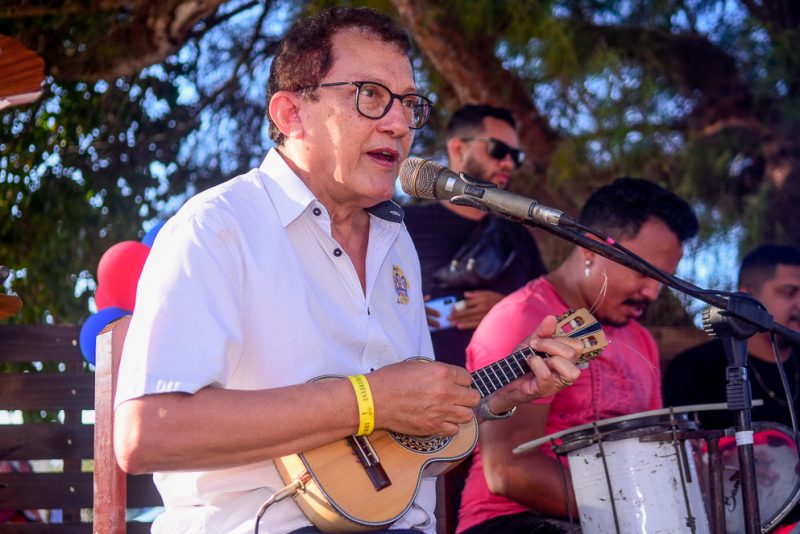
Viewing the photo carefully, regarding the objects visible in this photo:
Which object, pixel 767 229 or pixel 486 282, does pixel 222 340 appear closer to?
pixel 486 282

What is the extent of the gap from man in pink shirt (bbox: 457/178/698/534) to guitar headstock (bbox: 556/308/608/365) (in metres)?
0.56

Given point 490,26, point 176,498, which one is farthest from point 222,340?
point 490,26

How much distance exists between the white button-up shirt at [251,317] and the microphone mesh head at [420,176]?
254 millimetres

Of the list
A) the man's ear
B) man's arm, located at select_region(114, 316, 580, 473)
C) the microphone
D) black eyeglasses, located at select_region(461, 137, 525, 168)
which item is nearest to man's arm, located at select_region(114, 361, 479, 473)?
man's arm, located at select_region(114, 316, 580, 473)

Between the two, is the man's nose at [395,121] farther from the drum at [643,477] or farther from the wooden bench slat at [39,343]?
the wooden bench slat at [39,343]

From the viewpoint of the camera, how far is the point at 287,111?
271cm

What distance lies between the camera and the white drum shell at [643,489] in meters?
2.71

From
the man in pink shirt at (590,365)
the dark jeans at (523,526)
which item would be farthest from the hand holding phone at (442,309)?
the dark jeans at (523,526)

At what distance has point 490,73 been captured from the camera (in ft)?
18.7

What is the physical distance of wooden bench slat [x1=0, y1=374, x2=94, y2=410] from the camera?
3.61 m

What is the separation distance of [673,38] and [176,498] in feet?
14.1

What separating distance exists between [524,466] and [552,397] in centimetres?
27

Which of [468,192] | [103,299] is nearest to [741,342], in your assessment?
[468,192]

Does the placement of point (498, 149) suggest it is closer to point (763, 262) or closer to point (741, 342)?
point (763, 262)
